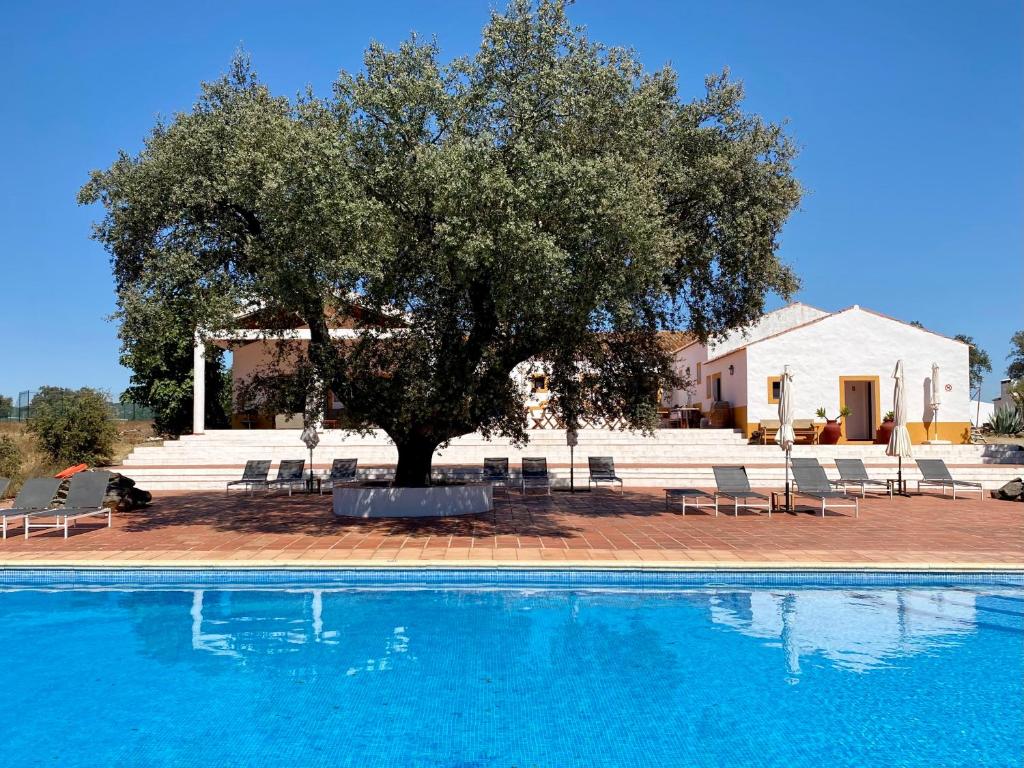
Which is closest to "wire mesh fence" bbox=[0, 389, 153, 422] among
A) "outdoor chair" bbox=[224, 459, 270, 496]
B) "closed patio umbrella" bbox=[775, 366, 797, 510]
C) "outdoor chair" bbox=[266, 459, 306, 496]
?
"outdoor chair" bbox=[224, 459, 270, 496]

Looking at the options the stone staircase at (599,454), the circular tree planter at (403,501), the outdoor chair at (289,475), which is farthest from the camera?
the stone staircase at (599,454)

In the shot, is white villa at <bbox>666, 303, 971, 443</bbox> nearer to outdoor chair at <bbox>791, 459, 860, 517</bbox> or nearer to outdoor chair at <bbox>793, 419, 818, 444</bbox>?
outdoor chair at <bbox>793, 419, 818, 444</bbox>

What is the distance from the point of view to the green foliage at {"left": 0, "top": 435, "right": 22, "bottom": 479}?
1722 cm

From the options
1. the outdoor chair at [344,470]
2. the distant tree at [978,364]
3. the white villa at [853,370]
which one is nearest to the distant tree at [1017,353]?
the distant tree at [978,364]

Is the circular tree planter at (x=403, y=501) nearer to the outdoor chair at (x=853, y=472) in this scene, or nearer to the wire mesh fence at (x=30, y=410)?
the outdoor chair at (x=853, y=472)

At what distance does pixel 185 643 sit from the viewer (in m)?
6.89

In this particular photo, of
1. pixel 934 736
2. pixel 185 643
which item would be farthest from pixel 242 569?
pixel 934 736

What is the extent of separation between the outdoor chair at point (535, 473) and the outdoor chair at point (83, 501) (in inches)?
322

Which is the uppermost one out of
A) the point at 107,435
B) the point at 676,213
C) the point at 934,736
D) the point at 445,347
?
the point at 676,213

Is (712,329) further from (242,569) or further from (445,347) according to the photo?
(242,569)

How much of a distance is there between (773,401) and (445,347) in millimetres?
16346

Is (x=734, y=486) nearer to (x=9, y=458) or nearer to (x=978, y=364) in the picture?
(x=9, y=458)

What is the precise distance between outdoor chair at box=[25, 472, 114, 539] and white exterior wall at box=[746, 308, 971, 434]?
746 inches

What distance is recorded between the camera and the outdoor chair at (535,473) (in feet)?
51.8
